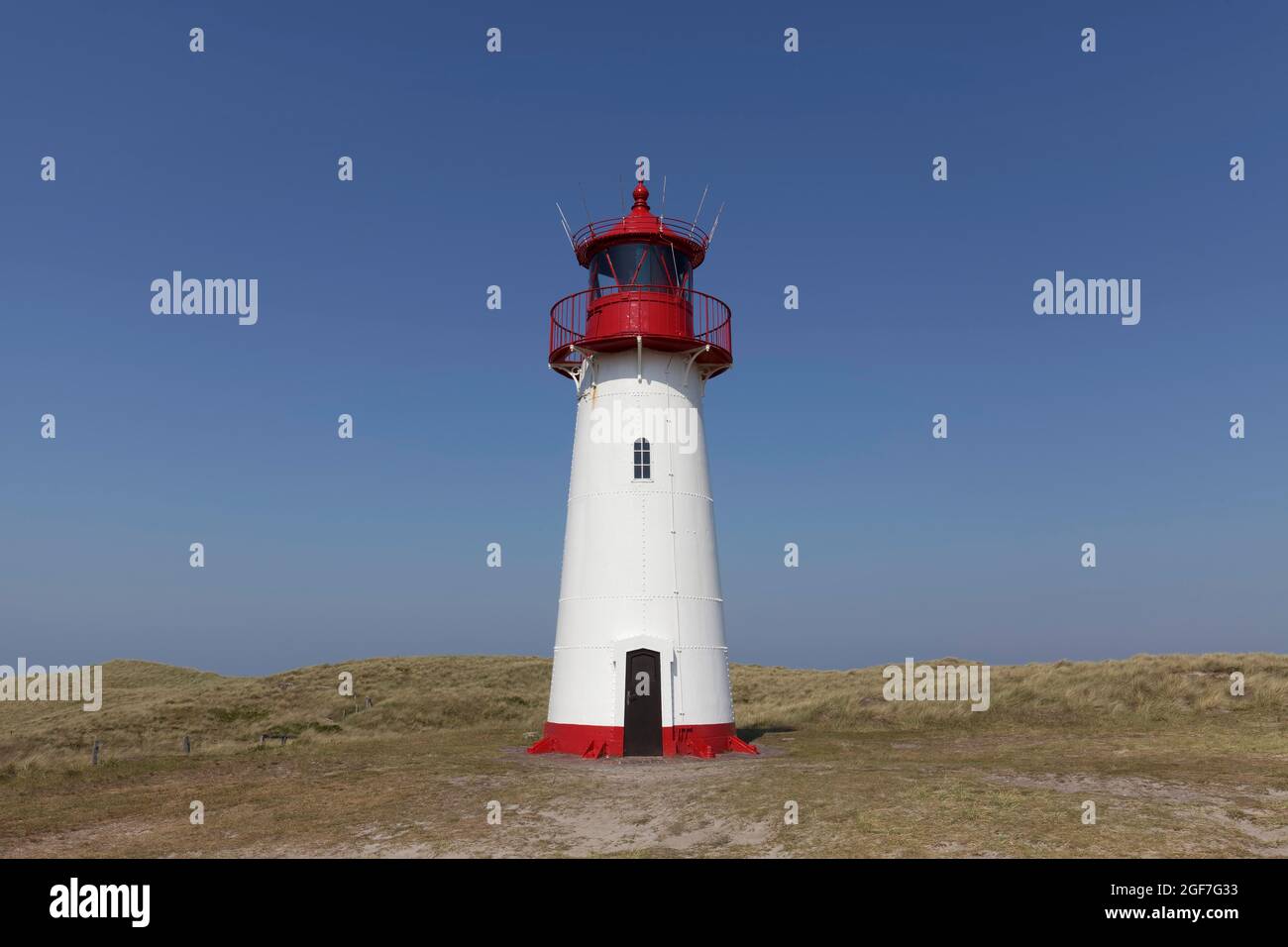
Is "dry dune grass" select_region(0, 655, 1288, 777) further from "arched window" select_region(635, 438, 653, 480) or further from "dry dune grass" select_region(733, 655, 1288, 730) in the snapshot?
"arched window" select_region(635, 438, 653, 480)

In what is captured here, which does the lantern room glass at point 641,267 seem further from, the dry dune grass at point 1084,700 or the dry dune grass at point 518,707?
the dry dune grass at point 1084,700

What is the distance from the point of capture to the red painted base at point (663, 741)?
23.8 metres

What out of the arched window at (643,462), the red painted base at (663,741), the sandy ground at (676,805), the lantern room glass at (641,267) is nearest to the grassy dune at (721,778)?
the sandy ground at (676,805)

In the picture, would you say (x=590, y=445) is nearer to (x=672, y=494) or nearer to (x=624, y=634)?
(x=672, y=494)

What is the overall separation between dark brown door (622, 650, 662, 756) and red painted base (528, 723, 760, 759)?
0.22 meters

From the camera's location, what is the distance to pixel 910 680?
141ft

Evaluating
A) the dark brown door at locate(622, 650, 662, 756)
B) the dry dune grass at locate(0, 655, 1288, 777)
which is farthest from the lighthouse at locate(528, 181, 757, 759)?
the dry dune grass at locate(0, 655, 1288, 777)

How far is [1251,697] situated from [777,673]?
26.5 meters

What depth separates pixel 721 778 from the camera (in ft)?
64.8

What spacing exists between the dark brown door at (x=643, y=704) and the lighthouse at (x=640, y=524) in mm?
26

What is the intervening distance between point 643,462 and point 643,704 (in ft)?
21.2

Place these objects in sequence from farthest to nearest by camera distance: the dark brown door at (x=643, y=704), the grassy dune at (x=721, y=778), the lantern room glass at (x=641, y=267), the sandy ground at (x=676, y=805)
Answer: the lantern room glass at (x=641, y=267) < the dark brown door at (x=643, y=704) < the grassy dune at (x=721, y=778) < the sandy ground at (x=676, y=805)

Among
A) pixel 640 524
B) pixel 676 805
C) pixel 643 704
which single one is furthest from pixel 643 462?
pixel 676 805
